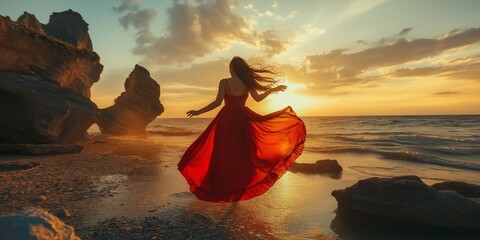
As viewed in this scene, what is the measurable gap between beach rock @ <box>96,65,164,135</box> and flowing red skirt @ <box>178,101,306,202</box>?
84.0ft

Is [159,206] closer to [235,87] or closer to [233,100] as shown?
[233,100]

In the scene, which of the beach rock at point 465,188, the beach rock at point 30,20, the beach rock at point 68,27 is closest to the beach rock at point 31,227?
the beach rock at point 465,188

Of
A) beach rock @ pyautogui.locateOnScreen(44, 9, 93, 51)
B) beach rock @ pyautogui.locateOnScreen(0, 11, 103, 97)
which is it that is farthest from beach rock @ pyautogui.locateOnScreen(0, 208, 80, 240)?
beach rock @ pyautogui.locateOnScreen(44, 9, 93, 51)

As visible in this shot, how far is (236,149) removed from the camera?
5613 millimetres

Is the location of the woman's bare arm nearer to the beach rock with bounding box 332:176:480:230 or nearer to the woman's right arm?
the woman's right arm

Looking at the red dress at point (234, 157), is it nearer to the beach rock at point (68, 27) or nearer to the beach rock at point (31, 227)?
the beach rock at point (31, 227)

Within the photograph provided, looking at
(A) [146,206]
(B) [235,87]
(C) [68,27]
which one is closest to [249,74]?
(B) [235,87]

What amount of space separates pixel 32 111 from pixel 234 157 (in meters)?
9.08

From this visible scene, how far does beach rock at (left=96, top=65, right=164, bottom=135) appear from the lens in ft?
95.7

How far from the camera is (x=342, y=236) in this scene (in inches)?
179

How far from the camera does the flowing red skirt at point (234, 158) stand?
5547 mm

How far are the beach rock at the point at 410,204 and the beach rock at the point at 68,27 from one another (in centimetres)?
2425

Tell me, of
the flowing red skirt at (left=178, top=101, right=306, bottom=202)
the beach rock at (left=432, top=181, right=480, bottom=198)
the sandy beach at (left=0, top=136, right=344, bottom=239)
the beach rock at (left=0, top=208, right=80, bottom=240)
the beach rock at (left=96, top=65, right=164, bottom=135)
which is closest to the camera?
the beach rock at (left=0, top=208, right=80, bottom=240)

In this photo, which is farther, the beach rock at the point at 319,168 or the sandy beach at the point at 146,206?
the beach rock at the point at 319,168
